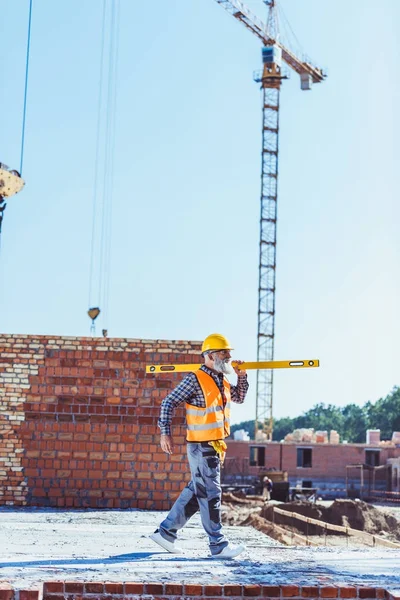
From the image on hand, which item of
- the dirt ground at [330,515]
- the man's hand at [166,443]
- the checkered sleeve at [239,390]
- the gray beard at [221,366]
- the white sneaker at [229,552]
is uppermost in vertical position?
the gray beard at [221,366]

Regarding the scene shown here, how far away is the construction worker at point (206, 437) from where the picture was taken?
19.3ft

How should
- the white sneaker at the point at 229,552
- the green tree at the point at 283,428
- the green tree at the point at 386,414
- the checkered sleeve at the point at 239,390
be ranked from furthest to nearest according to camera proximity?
the green tree at the point at 283,428 < the green tree at the point at 386,414 < the checkered sleeve at the point at 239,390 < the white sneaker at the point at 229,552

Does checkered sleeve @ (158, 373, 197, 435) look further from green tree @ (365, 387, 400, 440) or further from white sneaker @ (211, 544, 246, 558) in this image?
green tree @ (365, 387, 400, 440)

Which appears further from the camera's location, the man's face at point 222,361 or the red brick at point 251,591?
the man's face at point 222,361

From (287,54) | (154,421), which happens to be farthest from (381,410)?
(154,421)

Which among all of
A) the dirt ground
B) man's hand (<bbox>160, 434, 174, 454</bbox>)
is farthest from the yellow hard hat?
the dirt ground

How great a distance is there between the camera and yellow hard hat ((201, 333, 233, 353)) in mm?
6059

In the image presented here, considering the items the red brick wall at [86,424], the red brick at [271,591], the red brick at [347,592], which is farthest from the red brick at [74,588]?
the red brick wall at [86,424]

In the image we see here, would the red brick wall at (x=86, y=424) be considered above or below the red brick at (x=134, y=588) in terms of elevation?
above

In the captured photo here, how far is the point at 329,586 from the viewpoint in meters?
4.70

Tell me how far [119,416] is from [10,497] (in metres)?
1.53

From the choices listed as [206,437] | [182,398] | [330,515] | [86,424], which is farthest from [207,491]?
[330,515]

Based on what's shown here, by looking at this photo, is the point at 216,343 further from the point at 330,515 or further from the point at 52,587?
the point at 330,515

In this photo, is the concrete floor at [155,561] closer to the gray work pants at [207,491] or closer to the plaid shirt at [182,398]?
the gray work pants at [207,491]
